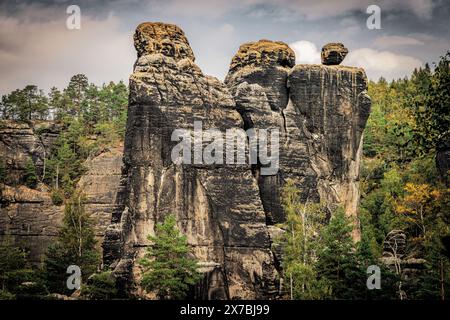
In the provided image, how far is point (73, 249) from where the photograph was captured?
152 feet

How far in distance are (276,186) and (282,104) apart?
22.6 feet

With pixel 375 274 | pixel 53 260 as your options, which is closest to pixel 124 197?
pixel 53 260

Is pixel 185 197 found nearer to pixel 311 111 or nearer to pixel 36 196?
pixel 311 111

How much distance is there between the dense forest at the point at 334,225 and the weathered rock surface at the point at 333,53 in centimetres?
681

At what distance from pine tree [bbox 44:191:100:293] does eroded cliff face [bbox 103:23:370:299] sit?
3.12 m

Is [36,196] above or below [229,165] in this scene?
below

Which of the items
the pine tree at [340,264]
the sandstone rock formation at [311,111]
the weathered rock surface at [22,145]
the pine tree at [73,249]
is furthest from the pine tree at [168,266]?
the weathered rock surface at [22,145]

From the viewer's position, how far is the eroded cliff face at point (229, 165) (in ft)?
126

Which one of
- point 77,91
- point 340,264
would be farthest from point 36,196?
point 340,264

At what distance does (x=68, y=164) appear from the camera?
6053 cm

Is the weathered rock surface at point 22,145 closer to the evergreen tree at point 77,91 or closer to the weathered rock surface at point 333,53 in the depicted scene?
the evergreen tree at point 77,91

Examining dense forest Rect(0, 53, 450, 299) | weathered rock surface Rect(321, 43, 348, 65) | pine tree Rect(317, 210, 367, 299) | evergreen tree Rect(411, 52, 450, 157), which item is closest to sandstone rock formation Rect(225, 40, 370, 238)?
weathered rock surface Rect(321, 43, 348, 65)

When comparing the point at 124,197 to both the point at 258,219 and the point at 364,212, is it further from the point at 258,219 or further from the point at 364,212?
the point at 364,212

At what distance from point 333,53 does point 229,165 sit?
1446 cm
